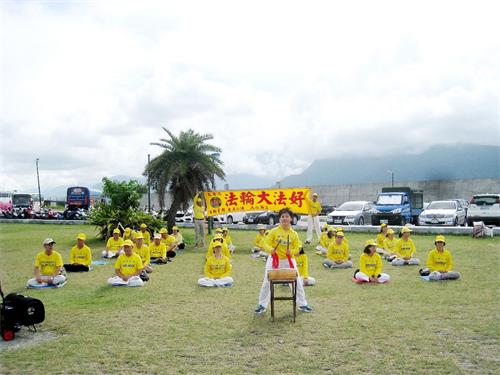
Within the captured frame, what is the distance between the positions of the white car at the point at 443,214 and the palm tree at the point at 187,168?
10922 millimetres

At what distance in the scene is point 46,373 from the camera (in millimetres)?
5887

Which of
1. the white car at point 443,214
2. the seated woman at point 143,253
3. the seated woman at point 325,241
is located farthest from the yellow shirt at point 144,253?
the white car at point 443,214

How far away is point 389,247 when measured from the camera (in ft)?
52.2

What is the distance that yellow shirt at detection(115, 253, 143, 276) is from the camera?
11820 millimetres

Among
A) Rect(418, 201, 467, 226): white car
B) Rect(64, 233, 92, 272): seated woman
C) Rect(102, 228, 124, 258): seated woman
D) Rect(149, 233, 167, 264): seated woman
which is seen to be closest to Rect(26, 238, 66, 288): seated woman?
Rect(64, 233, 92, 272): seated woman

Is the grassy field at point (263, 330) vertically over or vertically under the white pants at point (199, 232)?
under

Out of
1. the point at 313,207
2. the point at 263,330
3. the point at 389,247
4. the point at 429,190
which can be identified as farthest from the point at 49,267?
the point at 429,190

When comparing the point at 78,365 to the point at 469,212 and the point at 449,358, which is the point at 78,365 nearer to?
the point at 449,358

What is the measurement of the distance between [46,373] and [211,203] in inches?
585

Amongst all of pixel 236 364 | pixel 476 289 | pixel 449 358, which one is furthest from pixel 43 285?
pixel 476 289

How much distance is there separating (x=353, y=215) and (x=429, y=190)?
77.9 feet

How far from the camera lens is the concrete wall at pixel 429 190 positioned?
143 feet

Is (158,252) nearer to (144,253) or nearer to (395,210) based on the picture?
(144,253)

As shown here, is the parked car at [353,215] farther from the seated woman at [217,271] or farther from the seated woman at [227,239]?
the seated woman at [217,271]
